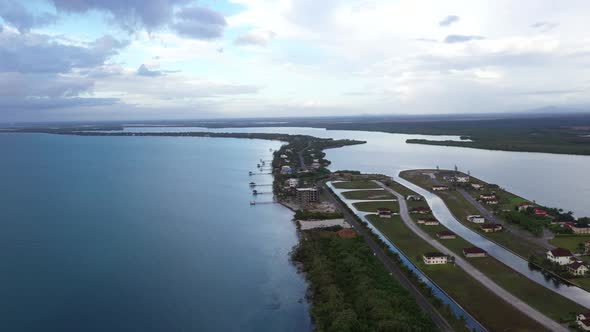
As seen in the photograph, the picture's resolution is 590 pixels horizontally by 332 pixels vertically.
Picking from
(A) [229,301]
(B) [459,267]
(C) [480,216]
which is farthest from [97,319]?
(C) [480,216]

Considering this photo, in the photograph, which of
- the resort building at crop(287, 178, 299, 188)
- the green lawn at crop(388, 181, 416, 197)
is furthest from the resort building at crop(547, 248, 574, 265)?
the resort building at crop(287, 178, 299, 188)

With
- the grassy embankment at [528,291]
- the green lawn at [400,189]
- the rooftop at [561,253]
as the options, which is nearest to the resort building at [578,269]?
the rooftop at [561,253]

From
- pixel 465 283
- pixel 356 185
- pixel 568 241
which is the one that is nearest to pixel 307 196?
pixel 356 185

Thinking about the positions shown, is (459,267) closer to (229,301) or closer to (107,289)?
(229,301)

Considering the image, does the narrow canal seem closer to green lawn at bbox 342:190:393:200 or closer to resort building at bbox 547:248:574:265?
resort building at bbox 547:248:574:265

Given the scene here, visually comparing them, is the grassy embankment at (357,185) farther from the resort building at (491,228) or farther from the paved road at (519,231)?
the resort building at (491,228)

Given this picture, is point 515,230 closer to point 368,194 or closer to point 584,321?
point 584,321
